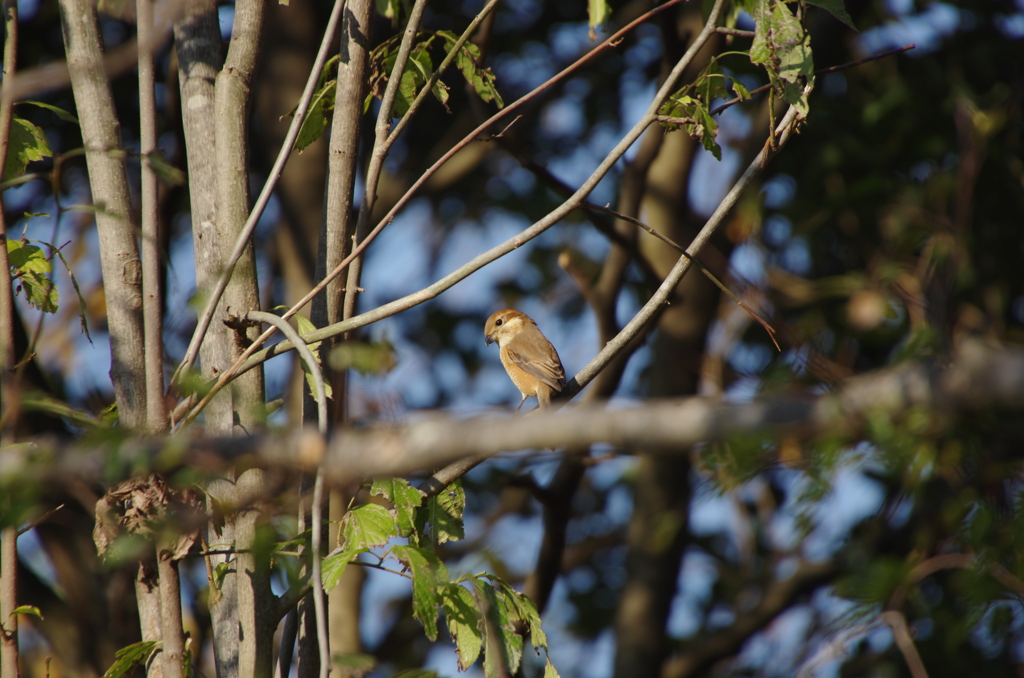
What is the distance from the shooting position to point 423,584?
226 centimetres

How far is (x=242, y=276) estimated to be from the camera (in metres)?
2.72

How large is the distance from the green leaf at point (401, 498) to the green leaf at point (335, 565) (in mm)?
194

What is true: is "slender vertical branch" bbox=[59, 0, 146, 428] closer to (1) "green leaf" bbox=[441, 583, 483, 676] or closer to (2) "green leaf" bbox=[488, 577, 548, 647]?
(1) "green leaf" bbox=[441, 583, 483, 676]

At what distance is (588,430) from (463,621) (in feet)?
4.19

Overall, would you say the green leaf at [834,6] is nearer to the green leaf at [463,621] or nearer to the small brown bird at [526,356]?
the green leaf at [463,621]

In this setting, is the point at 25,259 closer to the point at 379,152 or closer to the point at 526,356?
the point at 379,152

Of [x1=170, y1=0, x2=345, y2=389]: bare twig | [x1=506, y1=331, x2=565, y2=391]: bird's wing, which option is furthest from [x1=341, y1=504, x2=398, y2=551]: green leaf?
[x1=506, y1=331, x2=565, y2=391]: bird's wing

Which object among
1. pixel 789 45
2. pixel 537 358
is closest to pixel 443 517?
pixel 789 45

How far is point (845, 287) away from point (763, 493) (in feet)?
9.12

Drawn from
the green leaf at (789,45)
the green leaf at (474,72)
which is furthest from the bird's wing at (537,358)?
the green leaf at (789,45)

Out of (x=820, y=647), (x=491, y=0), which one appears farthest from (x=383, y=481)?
(x=820, y=647)

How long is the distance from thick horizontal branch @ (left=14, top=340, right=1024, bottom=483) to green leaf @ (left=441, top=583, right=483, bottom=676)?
1.05 meters

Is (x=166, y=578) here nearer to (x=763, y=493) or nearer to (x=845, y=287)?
(x=845, y=287)

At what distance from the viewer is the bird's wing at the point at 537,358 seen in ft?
18.1
